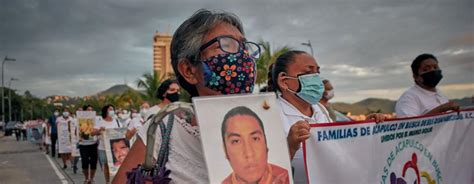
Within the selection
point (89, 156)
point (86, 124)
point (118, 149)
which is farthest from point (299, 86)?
point (86, 124)

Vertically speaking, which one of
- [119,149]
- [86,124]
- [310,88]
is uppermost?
[310,88]

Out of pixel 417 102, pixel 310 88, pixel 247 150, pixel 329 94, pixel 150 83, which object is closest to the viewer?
pixel 247 150

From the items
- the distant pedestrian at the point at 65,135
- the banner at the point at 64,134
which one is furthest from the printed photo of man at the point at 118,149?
the distant pedestrian at the point at 65,135

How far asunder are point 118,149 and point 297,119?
4.82 metres

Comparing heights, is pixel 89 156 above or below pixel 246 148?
below

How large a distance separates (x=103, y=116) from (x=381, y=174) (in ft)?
21.6

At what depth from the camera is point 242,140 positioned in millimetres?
1595

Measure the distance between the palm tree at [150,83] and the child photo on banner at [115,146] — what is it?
3440cm

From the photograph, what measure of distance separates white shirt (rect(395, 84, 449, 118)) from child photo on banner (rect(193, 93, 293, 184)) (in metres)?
3.31

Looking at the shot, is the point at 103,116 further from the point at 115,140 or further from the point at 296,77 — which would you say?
the point at 296,77

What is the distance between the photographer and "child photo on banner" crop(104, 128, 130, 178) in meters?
7.25

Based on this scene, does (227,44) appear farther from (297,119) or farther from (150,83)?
(150,83)

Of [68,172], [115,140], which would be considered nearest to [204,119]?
[115,140]

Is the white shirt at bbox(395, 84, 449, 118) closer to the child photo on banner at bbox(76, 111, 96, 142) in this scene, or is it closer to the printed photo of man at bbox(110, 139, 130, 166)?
the printed photo of man at bbox(110, 139, 130, 166)
